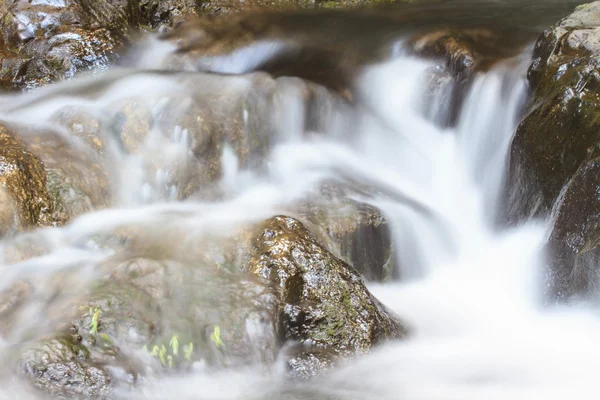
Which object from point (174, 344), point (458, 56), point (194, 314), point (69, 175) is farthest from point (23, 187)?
point (458, 56)

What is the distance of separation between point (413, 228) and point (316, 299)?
2110 millimetres

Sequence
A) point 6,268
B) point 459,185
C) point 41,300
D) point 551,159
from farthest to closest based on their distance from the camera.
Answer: point 459,185 < point 551,159 < point 6,268 < point 41,300

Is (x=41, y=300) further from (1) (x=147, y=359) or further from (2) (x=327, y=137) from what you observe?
(2) (x=327, y=137)

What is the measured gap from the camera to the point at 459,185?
712 centimetres

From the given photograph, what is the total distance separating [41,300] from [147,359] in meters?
0.92

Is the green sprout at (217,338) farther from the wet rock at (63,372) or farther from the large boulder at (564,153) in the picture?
the large boulder at (564,153)

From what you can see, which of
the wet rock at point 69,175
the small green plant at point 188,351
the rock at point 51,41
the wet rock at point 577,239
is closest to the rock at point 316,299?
the small green plant at point 188,351

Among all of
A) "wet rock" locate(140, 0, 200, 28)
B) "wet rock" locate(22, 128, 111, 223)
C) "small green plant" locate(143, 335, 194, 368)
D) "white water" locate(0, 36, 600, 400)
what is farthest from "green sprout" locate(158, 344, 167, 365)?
"wet rock" locate(140, 0, 200, 28)

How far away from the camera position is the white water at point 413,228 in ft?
13.0

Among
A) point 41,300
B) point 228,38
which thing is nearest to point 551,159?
point 41,300

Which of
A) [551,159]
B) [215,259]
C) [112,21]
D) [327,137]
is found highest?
[112,21]

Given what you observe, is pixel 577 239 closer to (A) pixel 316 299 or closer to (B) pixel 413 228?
(B) pixel 413 228

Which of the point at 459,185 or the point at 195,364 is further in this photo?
the point at 459,185

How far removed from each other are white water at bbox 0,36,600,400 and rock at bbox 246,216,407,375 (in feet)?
0.51
